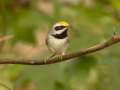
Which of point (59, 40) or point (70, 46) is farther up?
point (59, 40)

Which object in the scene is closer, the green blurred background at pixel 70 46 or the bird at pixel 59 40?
the bird at pixel 59 40

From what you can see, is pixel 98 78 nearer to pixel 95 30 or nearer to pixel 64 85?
Answer: pixel 64 85

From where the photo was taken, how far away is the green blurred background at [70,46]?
1.69 metres

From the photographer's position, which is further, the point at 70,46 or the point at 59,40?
the point at 70,46

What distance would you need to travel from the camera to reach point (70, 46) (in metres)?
1.73

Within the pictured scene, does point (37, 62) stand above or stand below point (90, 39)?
above

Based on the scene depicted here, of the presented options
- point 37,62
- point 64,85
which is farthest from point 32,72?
point 37,62

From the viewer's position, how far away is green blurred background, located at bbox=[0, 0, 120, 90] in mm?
1692

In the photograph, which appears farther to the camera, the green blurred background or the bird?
the green blurred background

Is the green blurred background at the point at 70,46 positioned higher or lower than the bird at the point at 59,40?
lower

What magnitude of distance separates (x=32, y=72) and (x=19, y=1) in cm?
81

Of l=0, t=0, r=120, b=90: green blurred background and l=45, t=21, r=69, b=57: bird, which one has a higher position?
l=45, t=21, r=69, b=57: bird

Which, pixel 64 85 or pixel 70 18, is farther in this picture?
pixel 70 18

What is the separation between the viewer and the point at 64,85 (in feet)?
5.50
